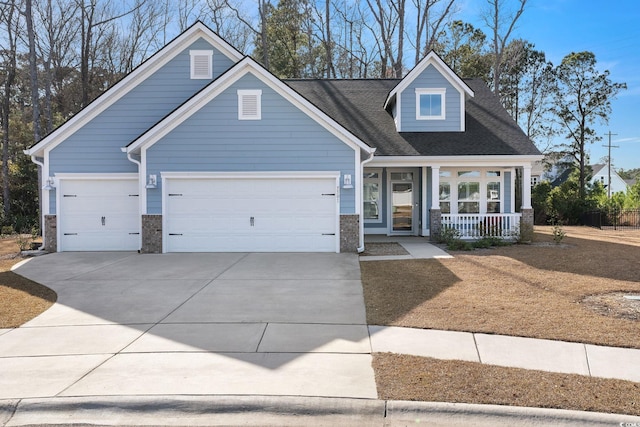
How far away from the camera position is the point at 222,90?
12.5 meters

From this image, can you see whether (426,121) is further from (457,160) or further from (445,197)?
(445,197)

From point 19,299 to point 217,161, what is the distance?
6.36 m

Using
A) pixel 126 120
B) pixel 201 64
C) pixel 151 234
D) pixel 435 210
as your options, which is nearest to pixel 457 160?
pixel 435 210

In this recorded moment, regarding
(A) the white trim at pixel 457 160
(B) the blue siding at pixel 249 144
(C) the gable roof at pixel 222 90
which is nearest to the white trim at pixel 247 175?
(B) the blue siding at pixel 249 144

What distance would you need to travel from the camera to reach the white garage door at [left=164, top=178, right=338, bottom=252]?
12.8 metres

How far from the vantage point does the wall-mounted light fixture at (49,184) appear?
13273 millimetres

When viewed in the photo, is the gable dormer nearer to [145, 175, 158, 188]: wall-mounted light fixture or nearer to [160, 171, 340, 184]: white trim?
[160, 171, 340, 184]: white trim

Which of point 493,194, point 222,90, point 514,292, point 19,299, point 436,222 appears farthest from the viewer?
point 493,194

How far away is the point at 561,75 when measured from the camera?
33.5 m

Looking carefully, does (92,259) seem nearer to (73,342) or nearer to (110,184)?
(110,184)

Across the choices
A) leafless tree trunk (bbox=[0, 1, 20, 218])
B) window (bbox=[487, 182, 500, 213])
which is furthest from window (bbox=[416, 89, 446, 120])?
leafless tree trunk (bbox=[0, 1, 20, 218])

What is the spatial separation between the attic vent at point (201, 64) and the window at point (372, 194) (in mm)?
6906

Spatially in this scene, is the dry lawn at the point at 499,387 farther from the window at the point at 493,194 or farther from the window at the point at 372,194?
the window at the point at 493,194

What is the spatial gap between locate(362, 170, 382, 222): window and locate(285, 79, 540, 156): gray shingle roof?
1781mm
